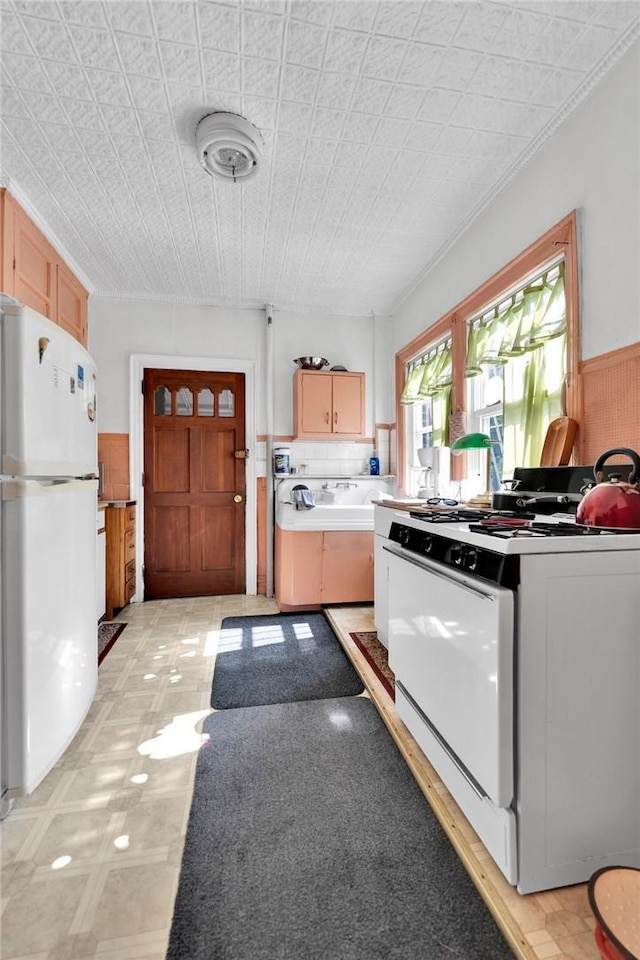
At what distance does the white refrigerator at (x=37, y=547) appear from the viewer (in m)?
1.42

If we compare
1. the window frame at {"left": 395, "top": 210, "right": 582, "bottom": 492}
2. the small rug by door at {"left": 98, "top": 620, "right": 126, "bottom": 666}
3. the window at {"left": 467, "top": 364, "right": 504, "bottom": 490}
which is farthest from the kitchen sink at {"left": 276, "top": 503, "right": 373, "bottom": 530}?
the small rug by door at {"left": 98, "top": 620, "right": 126, "bottom": 666}

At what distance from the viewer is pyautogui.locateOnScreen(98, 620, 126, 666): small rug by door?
277cm

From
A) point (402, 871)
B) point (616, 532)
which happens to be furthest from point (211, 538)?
point (616, 532)

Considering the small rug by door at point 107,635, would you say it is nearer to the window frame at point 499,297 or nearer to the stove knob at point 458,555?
the stove knob at point 458,555

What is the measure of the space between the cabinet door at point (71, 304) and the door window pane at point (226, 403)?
48.3 inches

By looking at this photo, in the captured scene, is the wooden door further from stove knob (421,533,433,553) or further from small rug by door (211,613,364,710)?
stove knob (421,533,433,553)

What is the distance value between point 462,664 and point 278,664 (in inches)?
61.6

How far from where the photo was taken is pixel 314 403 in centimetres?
396

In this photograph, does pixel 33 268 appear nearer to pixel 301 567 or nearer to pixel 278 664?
pixel 301 567

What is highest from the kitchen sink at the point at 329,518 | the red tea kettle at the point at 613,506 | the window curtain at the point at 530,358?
the window curtain at the point at 530,358

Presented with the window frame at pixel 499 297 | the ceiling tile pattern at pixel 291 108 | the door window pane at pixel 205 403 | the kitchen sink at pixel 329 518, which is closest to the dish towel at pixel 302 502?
the kitchen sink at pixel 329 518

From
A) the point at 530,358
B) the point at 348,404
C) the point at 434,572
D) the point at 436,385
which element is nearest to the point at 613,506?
the point at 434,572

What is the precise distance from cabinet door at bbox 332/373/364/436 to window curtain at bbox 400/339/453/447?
475 mm

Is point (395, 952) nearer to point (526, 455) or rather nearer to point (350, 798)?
point (350, 798)
